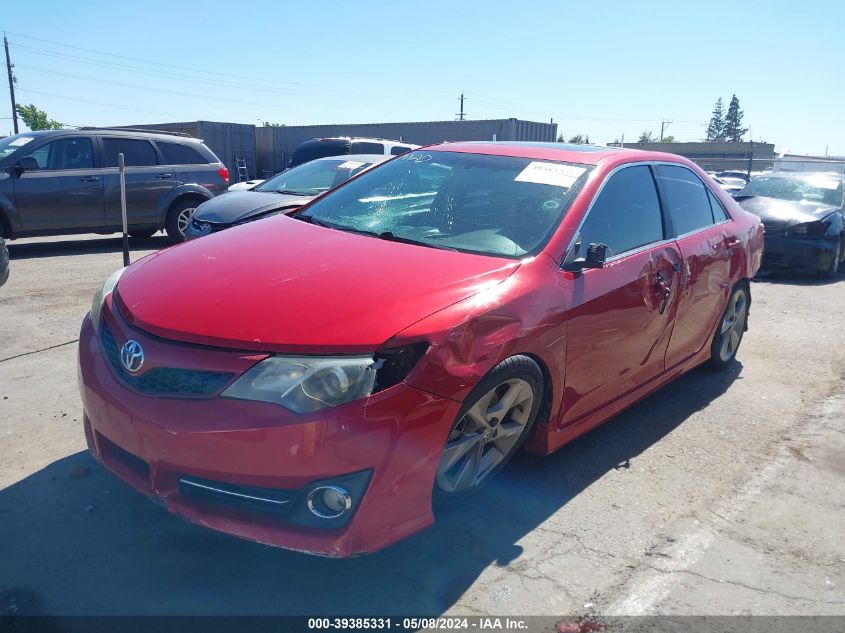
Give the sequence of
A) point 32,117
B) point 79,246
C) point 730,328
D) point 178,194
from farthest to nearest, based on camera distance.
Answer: point 32,117 → point 79,246 → point 178,194 → point 730,328

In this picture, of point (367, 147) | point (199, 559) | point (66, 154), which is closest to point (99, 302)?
point (199, 559)

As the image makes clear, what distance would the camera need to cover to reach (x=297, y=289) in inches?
113

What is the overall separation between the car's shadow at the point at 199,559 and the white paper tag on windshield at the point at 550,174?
5.11 ft

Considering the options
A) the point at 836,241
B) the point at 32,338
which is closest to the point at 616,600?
the point at 32,338

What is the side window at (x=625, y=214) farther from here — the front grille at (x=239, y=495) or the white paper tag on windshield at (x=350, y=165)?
the white paper tag on windshield at (x=350, y=165)

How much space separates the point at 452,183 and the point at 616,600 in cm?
231

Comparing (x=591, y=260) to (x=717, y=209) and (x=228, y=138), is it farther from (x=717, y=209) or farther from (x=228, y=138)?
(x=228, y=138)

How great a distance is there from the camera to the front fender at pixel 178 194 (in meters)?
10.6

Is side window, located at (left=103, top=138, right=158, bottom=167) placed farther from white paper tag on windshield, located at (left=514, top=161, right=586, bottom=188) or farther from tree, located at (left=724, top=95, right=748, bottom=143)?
tree, located at (left=724, top=95, right=748, bottom=143)

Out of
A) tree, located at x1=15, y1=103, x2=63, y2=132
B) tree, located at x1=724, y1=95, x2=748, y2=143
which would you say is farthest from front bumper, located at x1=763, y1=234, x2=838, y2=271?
tree, located at x1=724, y1=95, x2=748, y2=143

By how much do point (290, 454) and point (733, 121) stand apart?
120 m

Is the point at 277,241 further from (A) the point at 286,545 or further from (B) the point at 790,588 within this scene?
(B) the point at 790,588

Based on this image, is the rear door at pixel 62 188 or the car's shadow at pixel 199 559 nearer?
the car's shadow at pixel 199 559

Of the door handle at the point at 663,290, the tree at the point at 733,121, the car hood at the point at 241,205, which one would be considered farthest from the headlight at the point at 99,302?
the tree at the point at 733,121
